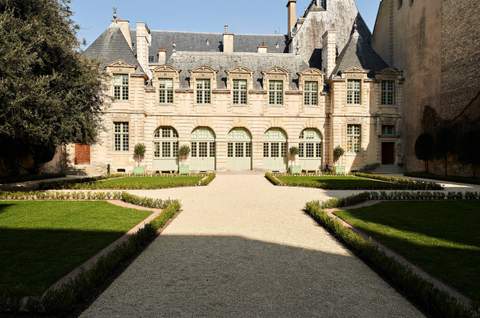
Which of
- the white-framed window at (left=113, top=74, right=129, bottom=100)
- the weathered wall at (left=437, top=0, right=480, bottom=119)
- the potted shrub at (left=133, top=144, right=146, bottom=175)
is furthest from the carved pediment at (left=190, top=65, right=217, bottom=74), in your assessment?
the weathered wall at (left=437, top=0, right=480, bottom=119)

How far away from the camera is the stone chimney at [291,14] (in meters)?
36.1

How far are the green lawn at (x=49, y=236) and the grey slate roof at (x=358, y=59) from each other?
78.5ft

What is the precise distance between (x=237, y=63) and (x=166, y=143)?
9.13 m

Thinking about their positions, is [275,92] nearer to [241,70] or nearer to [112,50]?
[241,70]

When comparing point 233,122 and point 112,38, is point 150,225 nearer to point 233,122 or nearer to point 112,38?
point 233,122

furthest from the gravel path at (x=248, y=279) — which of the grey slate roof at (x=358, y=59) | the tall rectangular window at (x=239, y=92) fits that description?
the grey slate roof at (x=358, y=59)

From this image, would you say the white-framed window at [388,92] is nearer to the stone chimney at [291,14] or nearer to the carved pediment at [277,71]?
the carved pediment at [277,71]

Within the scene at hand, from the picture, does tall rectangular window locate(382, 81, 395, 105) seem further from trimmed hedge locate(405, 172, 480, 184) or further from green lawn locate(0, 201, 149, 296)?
green lawn locate(0, 201, 149, 296)

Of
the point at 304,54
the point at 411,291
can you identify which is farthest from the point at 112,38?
the point at 411,291

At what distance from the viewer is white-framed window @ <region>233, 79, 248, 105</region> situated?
92.8 feet

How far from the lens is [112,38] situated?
28.3 meters

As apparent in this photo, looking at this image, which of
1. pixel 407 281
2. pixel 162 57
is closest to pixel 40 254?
pixel 407 281

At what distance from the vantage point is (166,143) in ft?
92.2

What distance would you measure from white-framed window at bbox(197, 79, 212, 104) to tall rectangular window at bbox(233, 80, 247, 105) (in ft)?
6.68
